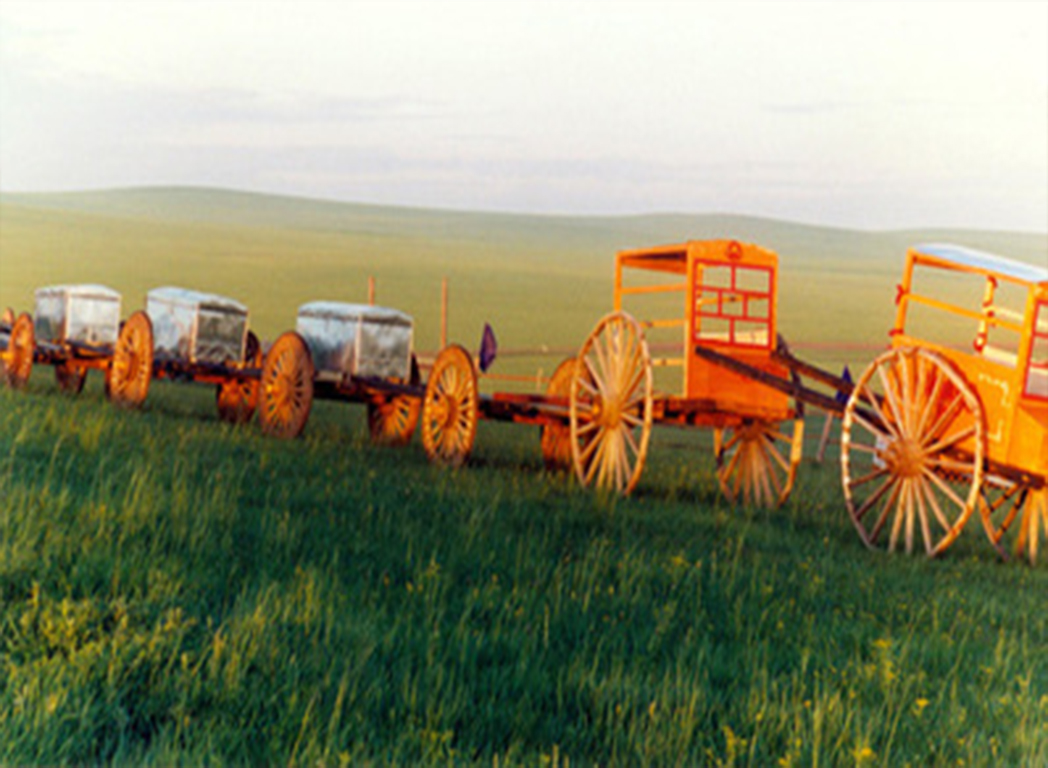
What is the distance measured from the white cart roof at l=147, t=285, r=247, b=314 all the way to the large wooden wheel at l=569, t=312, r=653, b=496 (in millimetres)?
6226

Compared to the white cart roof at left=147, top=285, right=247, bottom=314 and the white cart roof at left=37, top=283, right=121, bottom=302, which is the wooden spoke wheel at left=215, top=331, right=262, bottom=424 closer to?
the white cart roof at left=147, top=285, right=247, bottom=314

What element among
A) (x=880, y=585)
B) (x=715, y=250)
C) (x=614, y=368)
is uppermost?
(x=715, y=250)

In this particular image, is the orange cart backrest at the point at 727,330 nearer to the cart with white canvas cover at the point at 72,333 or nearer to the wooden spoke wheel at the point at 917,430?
the wooden spoke wheel at the point at 917,430

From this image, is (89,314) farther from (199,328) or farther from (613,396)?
(613,396)

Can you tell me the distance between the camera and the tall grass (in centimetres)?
546

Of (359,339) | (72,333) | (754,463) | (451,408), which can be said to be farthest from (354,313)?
(72,333)

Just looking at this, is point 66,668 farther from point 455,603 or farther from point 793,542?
point 793,542

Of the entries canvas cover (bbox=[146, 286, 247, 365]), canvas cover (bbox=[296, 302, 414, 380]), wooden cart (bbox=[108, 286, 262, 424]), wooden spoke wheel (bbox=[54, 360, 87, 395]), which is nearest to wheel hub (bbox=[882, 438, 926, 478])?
canvas cover (bbox=[296, 302, 414, 380])

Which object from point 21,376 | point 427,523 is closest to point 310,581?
point 427,523

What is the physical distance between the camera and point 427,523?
9797mm

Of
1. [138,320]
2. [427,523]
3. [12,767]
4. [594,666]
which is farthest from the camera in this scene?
[138,320]

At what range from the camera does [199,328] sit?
18141 mm

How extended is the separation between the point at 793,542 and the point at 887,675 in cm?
477

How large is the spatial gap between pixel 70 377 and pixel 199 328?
4.98 metres
